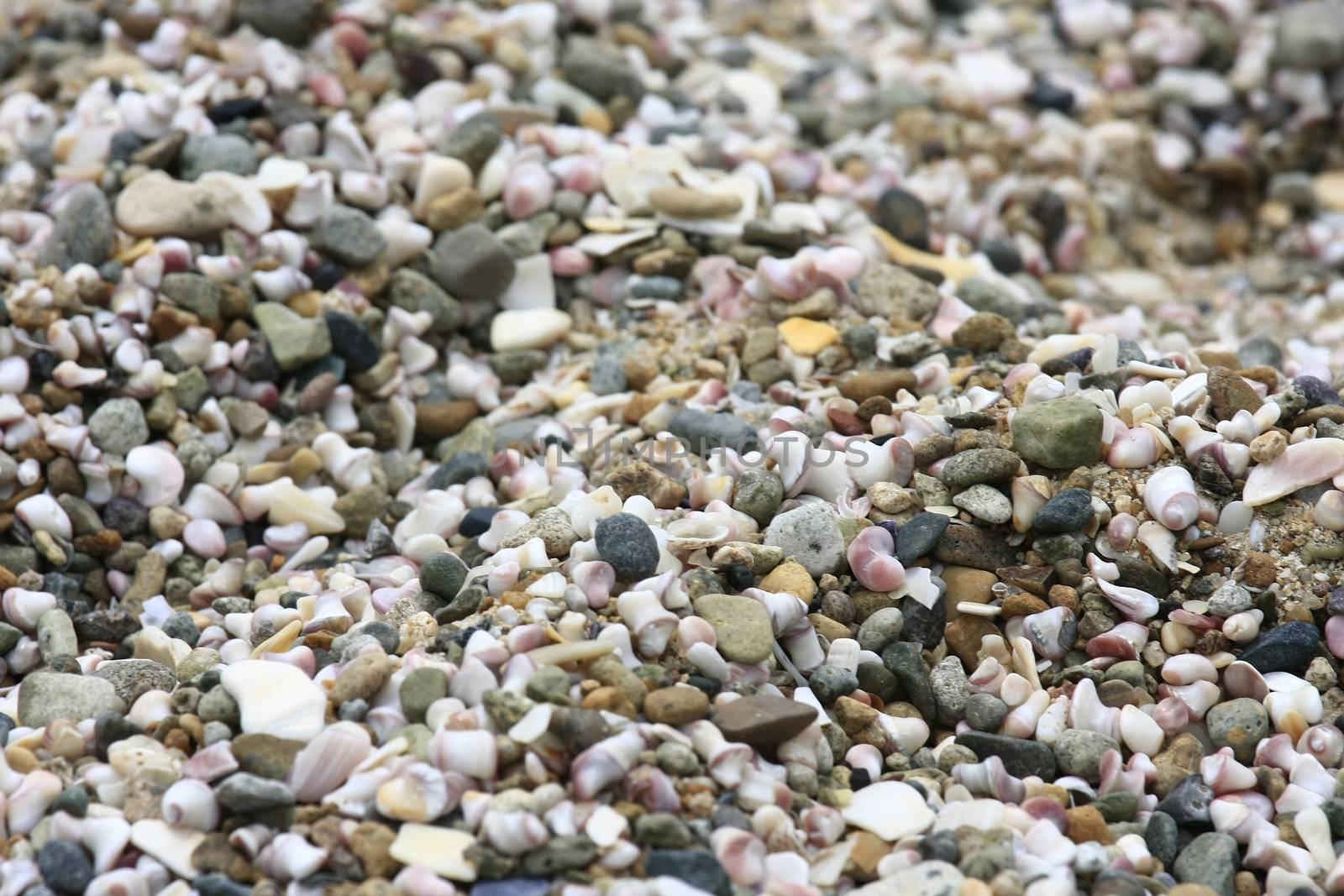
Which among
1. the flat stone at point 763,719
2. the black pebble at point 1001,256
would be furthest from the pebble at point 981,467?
the black pebble at point 1001,256

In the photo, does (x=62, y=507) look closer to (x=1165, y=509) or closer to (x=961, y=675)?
(x=961, y=675)

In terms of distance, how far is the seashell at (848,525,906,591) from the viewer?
76.0 inches

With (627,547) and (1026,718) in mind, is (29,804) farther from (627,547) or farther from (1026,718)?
(1026,718)

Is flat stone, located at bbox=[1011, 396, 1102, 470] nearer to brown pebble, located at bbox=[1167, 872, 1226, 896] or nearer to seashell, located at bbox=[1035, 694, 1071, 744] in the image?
seashell, located at bbox=[1035, 694, 1071, 744]

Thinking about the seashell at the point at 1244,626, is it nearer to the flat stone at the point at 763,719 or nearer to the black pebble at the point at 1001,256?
the flat stone at the point at 763,719

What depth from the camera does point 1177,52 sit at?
3617mm

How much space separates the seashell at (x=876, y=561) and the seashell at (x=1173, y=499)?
1.26 feet

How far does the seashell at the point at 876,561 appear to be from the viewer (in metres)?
1.93

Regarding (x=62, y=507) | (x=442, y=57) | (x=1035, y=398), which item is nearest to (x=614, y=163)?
(x=442, y=57)

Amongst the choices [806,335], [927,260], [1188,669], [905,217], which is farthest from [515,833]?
[905,217]

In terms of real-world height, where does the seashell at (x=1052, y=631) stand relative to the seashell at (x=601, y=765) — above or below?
below

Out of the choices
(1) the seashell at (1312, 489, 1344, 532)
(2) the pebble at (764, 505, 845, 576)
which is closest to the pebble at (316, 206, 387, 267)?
(2) the pebble at (764, 505, 845, 576)

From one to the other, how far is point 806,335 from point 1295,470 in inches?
33.8

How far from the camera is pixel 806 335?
2436mm
